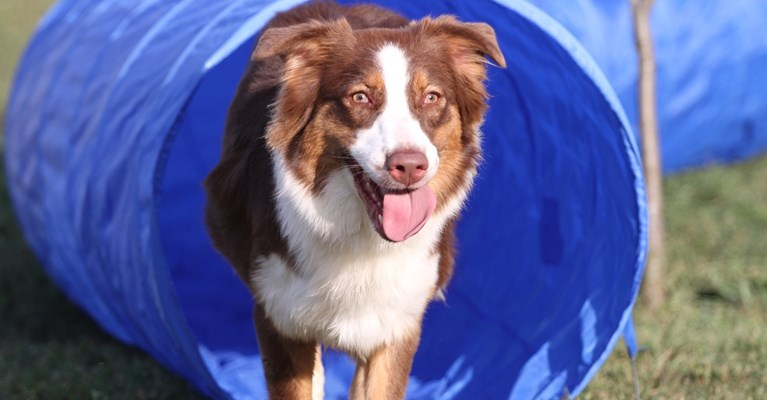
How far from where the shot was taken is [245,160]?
486cm

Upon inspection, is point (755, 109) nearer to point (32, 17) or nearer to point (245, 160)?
point (245, 160)

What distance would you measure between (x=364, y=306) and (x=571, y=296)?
5.15 ft

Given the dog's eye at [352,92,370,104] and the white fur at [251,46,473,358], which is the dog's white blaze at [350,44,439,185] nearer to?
the dog's eye at [352,92,370,104]

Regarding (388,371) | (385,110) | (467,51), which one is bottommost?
(388,371)

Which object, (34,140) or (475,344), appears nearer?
(475,344)

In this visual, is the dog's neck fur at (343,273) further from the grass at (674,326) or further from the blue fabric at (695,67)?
the blue fabric at (695,67)

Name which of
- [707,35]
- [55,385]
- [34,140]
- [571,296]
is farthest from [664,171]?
[55,385]

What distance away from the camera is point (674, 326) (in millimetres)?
6672

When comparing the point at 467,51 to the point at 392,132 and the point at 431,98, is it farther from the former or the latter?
the point at 392,132

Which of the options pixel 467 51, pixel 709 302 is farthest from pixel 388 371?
pixel 709 302

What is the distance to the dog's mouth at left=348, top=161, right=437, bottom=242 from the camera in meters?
4.05

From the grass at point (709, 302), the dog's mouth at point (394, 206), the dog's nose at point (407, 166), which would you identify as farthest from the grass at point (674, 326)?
the dog's nose at point (407, 166)

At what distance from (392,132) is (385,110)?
137 mm

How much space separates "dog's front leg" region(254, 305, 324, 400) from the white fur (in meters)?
0.09
